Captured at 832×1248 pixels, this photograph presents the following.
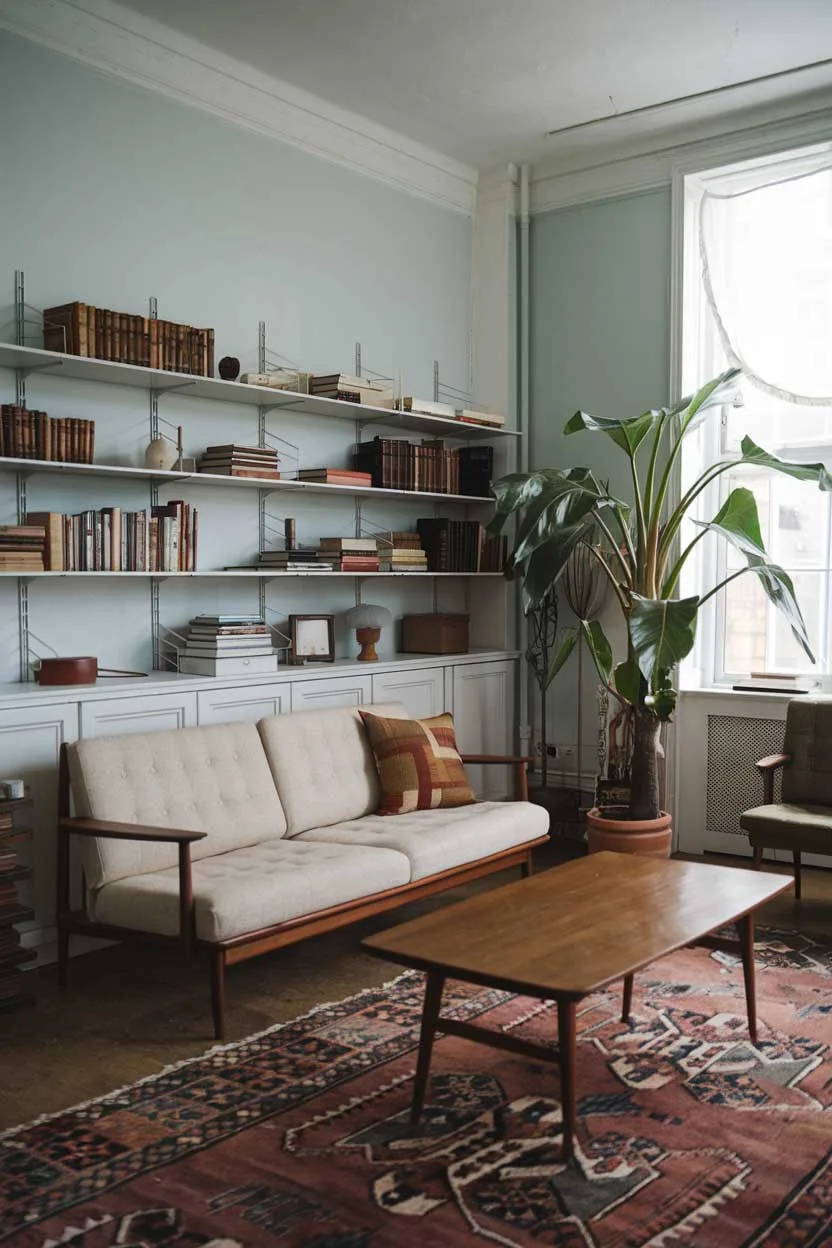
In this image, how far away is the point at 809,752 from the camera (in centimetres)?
487

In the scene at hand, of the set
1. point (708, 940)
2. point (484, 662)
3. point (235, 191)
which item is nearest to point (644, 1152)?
point (708, 940)

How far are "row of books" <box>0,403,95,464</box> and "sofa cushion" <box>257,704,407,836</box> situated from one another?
118cm

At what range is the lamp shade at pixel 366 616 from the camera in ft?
17.8

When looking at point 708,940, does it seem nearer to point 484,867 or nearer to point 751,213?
point 484,867

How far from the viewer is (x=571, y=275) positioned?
20.0 ft

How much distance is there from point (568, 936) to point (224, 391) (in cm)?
272

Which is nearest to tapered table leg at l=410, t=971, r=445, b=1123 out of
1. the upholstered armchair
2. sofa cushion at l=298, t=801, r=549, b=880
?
sofa cushion at l=298, t=801, r=549, b=880

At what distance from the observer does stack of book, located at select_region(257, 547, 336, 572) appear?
4.96 meters

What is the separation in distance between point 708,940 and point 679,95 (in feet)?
12.5

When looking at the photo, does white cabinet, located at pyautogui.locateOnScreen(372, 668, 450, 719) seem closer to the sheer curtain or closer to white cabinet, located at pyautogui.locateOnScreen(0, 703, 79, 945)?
white cabinet, located at pyautogui.locateOnScreen(0, 703, 79, 945)

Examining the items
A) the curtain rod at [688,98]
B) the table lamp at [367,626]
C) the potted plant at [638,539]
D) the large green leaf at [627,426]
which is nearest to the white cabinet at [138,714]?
the table lamp at [367,626]

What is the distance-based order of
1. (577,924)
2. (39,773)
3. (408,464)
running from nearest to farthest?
(577,924), (39,773), (408,464)

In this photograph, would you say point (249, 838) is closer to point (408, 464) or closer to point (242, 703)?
point (242, 703)

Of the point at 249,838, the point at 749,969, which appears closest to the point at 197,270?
the point at 249,838
